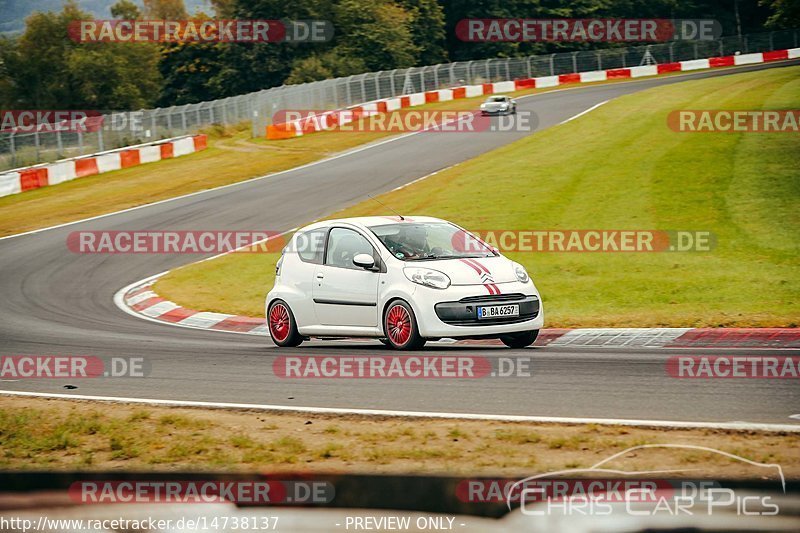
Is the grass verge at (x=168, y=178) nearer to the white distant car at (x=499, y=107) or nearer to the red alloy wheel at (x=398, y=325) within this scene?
the white distant car at (x=499, y=107)

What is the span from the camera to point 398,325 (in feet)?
38.0

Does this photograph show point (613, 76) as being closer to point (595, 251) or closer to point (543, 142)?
point (543, 142)

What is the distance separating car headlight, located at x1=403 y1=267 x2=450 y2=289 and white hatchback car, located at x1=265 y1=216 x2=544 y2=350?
11mm

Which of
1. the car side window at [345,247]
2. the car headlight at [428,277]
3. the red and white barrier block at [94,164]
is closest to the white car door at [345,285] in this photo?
the car side window at [345,247]

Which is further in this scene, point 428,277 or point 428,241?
point 428,241

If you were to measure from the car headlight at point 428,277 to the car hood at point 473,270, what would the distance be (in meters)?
0.07

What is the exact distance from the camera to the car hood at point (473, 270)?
37.4 feet

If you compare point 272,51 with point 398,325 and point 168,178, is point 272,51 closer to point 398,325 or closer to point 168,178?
point 168,178

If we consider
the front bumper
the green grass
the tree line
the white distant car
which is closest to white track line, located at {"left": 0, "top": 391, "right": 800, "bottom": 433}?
the front bumper

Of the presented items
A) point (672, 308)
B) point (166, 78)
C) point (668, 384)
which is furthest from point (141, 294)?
point (166, 78)

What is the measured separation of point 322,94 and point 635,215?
31.8m

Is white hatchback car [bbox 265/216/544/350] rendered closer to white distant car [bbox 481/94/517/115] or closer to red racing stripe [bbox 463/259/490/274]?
red racing stripe [bbox 463/259/490/274]

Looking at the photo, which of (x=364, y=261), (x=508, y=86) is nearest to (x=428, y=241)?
(x=364, y=261)

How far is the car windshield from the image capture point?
12047mm
